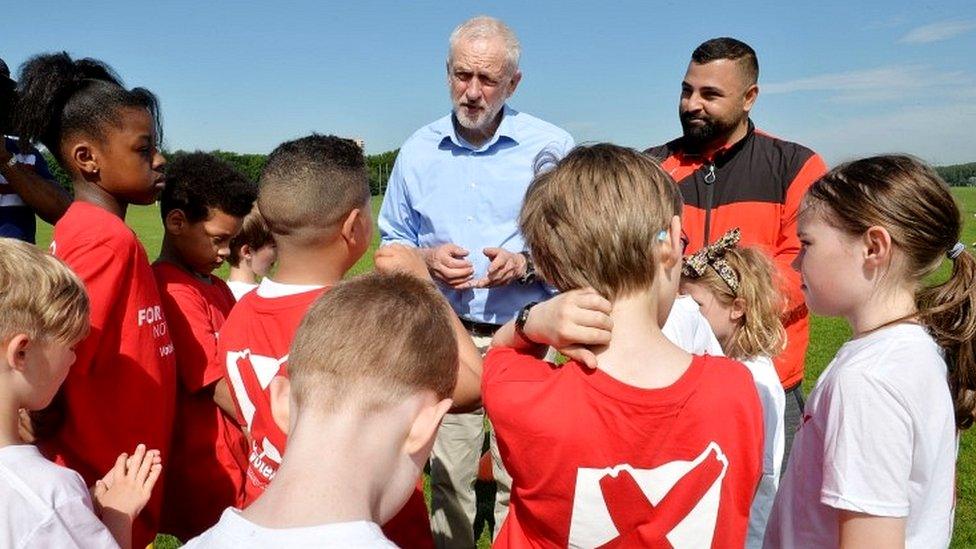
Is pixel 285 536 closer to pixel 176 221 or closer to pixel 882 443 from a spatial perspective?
→ pixel 882 443

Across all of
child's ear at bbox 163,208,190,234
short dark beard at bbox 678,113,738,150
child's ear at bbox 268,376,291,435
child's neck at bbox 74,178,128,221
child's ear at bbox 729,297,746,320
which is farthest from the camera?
short dark beard at bbox 678,113,738,150

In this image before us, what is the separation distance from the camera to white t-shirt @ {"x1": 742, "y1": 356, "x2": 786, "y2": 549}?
3.05m

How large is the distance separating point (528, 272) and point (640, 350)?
251 cm

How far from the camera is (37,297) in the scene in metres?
2.16

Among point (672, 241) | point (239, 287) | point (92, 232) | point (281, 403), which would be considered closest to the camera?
point (281, 403)

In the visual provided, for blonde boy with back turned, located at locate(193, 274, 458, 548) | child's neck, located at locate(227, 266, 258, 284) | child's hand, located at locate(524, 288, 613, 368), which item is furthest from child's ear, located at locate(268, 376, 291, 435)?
child's neck, located at locate(227, 266, 258, 284)

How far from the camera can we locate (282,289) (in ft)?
8.56

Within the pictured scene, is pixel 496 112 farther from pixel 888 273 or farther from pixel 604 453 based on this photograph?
pixel 604 453

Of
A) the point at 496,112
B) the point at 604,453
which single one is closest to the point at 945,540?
the point at 604,453

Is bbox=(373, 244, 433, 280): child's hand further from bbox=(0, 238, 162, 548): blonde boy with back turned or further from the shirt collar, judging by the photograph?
the shirt collar

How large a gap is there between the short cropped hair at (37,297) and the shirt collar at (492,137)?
2.82 metres

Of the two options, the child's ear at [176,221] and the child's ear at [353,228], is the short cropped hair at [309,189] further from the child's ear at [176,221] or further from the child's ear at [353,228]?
the child's ear at [176,221]

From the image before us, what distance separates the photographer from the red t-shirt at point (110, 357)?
8.48 feet

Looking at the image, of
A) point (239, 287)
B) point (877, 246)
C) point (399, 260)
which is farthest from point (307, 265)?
point (239, 287)
